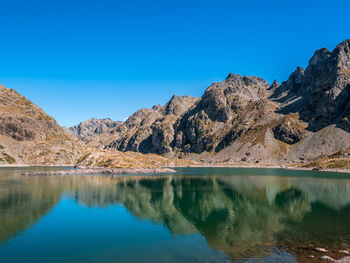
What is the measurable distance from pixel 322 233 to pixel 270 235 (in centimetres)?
889

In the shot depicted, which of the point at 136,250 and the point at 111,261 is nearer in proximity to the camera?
the point at 111,261

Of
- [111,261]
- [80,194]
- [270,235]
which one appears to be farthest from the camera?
[80,194]

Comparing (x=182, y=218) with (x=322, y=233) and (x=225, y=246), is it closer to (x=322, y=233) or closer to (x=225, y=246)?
(x=225, y=246)

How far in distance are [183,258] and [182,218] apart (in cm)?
2277

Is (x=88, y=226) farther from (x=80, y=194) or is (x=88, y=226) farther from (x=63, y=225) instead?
(x=80, y=194)

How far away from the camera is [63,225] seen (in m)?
48.3

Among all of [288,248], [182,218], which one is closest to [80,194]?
[182,218]

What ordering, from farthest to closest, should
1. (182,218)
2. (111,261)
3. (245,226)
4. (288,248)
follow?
(182,218) → (245,226) → (288,248) → (111,261)

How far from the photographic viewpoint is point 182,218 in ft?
178

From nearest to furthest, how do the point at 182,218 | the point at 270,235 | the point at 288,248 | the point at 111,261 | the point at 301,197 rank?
the point at 111,261, the point at 288,248, the point at 270,235, the point at 182,218, the point at 301,197

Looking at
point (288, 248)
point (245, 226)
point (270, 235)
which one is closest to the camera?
point (288, 248)

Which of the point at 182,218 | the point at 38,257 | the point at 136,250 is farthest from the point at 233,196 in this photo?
the point at 38,257

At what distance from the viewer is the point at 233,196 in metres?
81.9

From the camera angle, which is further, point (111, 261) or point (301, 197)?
point (301, 197)
